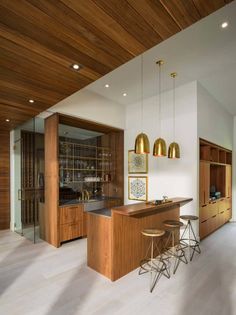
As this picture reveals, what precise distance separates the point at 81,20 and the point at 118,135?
4213 mm

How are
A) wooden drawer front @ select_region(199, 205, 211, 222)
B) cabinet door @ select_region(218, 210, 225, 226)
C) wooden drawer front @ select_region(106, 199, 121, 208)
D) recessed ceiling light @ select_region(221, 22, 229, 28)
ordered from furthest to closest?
1. cabinet door @ select_region(218, 210, 225, 226)
2. wooden drawer front @ select_region(106, 199, 121, 208)
3. wooden drawer front @ select_region(199, 205, 211, 222)
4. recessed ceiling light @ select_region(221, 22, 229, 28)

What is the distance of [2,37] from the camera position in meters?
1.68

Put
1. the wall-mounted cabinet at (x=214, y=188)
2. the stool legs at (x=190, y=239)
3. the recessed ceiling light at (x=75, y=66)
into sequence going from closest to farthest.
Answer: the recessed ceiling light at (x=75, y=66)
the stool legs at (x=190, y=239)
the wall-mounted cabinet at (x=214, y=188)

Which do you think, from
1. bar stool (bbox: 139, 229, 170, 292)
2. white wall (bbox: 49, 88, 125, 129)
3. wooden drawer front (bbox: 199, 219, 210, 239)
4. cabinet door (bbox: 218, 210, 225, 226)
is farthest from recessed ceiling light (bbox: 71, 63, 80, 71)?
cabinet door (bbox: 218, 210, 225, 226)

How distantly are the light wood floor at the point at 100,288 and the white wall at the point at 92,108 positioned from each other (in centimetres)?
284

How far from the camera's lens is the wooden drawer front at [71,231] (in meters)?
4.06

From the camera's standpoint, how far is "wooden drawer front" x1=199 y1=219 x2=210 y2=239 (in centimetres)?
434

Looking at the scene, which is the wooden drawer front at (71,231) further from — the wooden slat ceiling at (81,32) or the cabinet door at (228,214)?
the cabinet door at (228,214)

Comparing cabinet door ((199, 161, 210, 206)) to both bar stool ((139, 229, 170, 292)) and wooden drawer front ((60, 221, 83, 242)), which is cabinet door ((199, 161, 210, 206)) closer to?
bar stool ((139, 229, 170, 292))

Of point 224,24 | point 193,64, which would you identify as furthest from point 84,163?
point 224,24

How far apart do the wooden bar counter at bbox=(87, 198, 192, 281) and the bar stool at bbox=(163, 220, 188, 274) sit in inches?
17.4

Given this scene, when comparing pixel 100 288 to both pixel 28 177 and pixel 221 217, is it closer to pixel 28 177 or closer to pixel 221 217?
pixel 28 177

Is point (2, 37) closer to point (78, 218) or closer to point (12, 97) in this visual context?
point (12, 97)

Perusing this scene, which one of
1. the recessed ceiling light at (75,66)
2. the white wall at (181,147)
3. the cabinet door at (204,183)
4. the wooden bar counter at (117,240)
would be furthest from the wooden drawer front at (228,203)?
the recessed ceiling light at (75,66)
